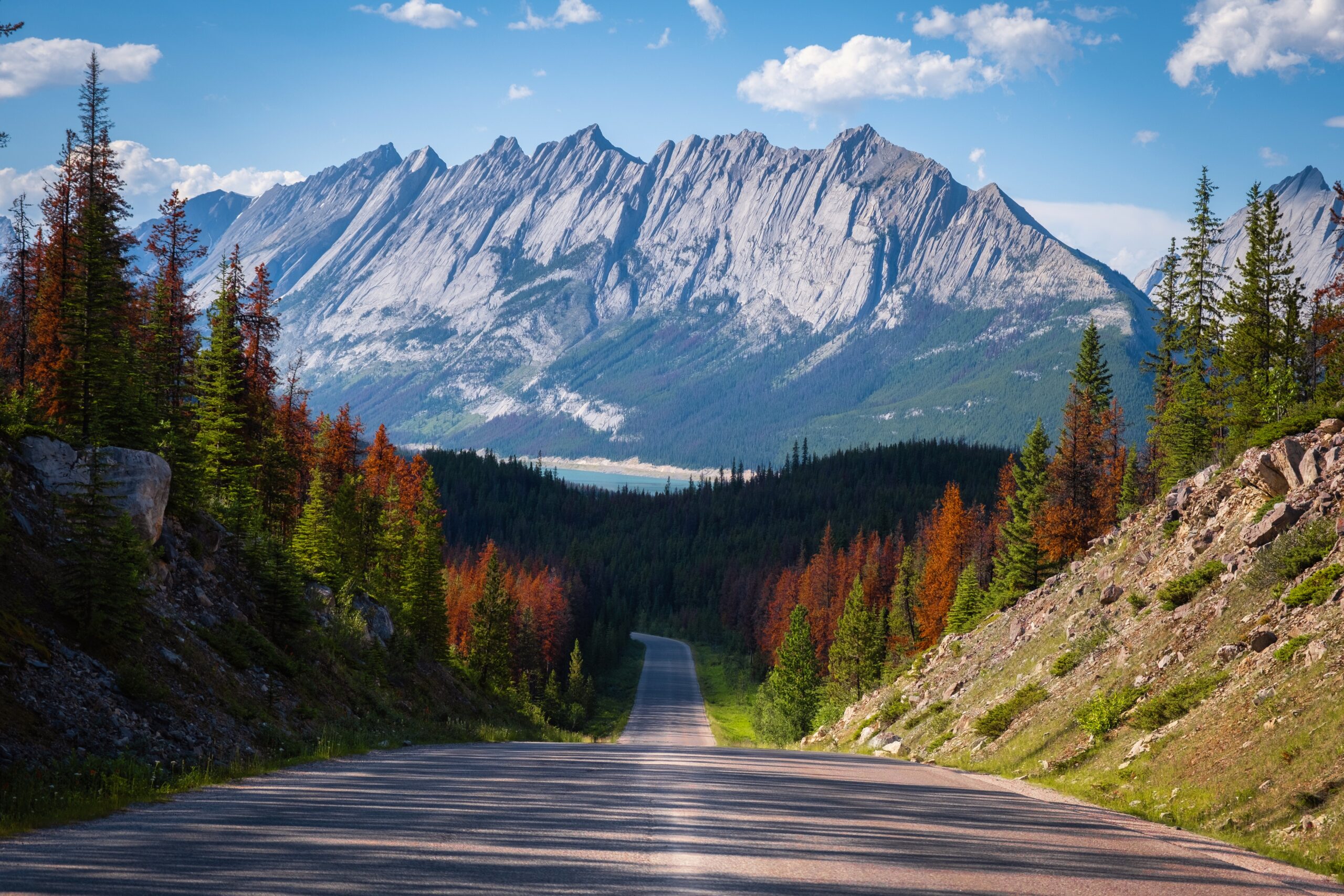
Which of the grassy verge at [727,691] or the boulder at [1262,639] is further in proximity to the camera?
the grassy verge at [727,691]

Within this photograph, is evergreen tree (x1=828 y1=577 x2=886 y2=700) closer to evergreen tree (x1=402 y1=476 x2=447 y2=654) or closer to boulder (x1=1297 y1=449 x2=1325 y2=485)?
evergreen tree (x1=402 y1=476 x2=447 y2=654)

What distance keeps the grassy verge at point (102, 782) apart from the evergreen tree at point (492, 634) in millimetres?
40192

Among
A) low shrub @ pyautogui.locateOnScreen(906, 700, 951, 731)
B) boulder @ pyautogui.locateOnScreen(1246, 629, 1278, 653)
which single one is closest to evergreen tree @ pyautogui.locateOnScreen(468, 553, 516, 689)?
low shrub @ pyautogui.locateOnScreen(906, 700, 951, 731)

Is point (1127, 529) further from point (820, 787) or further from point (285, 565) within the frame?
point (285, 565)

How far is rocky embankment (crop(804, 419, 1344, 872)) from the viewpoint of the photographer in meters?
12.9

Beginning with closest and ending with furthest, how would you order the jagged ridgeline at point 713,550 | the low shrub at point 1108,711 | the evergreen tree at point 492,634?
the low shrub at point 1108,711 → the evergreen tree at point 492,634 → the jagged ridgeline at point 713,550

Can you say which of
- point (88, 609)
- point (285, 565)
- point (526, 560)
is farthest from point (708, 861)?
point (526, 560)

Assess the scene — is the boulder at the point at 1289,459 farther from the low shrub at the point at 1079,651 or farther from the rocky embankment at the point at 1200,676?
the low shrub at the point at 1079,651

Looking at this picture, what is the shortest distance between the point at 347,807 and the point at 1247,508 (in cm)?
2299

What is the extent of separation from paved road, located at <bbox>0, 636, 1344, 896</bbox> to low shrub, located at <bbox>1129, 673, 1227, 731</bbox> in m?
3.96

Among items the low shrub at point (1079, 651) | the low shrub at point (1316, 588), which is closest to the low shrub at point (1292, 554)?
the low shrub at point (1316, 588)

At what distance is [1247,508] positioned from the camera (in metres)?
Result: 23.3

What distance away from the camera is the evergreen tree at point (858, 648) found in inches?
2454

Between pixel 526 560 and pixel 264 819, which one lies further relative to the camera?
pixel 526 560
